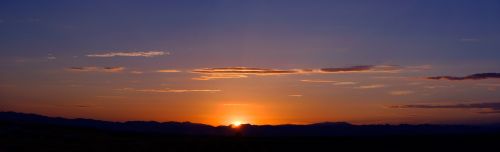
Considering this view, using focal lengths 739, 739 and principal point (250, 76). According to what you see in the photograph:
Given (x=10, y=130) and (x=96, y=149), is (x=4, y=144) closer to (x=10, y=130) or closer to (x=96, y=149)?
A: (x=96, y=149)

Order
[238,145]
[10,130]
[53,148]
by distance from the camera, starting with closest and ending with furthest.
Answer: [53,148], [238,145], [10,130]

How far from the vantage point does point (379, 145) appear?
69938mm

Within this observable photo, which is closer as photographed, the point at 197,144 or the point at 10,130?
the point at 197,144

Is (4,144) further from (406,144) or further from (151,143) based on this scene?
(406,144)

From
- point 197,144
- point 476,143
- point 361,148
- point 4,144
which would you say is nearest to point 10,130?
point 4,144

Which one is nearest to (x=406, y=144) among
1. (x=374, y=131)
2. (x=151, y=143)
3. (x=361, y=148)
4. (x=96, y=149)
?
(x=361, y=148)

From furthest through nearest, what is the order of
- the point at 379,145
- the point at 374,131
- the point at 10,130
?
the point at 374,131 < the point at 379,145 < the point at 10,130

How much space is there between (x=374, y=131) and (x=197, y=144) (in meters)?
140

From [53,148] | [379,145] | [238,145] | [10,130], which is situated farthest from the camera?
[379,145]

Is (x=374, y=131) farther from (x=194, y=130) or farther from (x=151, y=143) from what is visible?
(x=151, y=143)

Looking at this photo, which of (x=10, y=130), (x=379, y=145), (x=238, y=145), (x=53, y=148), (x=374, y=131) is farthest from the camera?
(x=374, y=131)

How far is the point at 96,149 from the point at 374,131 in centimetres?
14858

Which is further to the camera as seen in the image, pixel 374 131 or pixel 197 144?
pixel 374 131

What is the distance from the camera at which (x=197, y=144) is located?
188 ft
